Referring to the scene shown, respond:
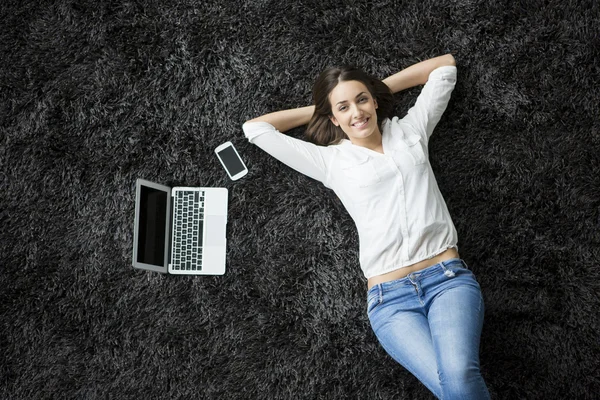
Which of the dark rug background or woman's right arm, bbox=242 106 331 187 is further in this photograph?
the dark rug background

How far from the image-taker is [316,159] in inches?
80.6

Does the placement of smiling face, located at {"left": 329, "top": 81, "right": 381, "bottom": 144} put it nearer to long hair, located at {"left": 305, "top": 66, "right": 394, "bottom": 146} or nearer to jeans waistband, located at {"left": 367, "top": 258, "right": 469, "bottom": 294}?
long hair, located at {"left": 305, "top": 66, "right": 394, "bottom": 146}

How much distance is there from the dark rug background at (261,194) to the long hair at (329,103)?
17 cm

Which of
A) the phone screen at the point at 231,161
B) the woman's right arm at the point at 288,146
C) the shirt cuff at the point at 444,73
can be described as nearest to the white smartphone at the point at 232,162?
the phone screen at the point at 231,161

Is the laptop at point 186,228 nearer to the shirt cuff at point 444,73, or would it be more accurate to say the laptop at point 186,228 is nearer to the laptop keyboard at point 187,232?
the laptop keyboard at point 187,232

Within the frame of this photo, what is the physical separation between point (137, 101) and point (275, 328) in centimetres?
132

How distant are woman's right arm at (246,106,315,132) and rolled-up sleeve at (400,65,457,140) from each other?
44 cm

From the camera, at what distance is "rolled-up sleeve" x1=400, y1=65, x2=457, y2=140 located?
2078 mm

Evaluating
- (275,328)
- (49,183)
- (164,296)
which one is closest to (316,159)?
(275,328)

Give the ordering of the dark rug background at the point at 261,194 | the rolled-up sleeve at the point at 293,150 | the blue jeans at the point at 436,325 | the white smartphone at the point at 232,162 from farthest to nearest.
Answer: the white smartphone at the point at 232,162, the dark rug background at the point at 261,194, the rolled-up sleeve at the point at 293,150, the blue jeans at the point at 436,325

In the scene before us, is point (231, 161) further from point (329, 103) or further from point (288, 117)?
point (329, 103)

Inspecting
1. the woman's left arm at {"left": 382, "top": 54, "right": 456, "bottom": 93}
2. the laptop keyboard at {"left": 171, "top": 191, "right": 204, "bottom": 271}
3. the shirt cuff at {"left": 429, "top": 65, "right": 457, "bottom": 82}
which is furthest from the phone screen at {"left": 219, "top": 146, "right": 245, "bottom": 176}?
the shirt cuff at {"left": 429, "top": 65, "right": 457, "bottom": 82}

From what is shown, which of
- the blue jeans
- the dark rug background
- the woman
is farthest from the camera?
the dark rug background

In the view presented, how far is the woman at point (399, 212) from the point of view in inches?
71.3
